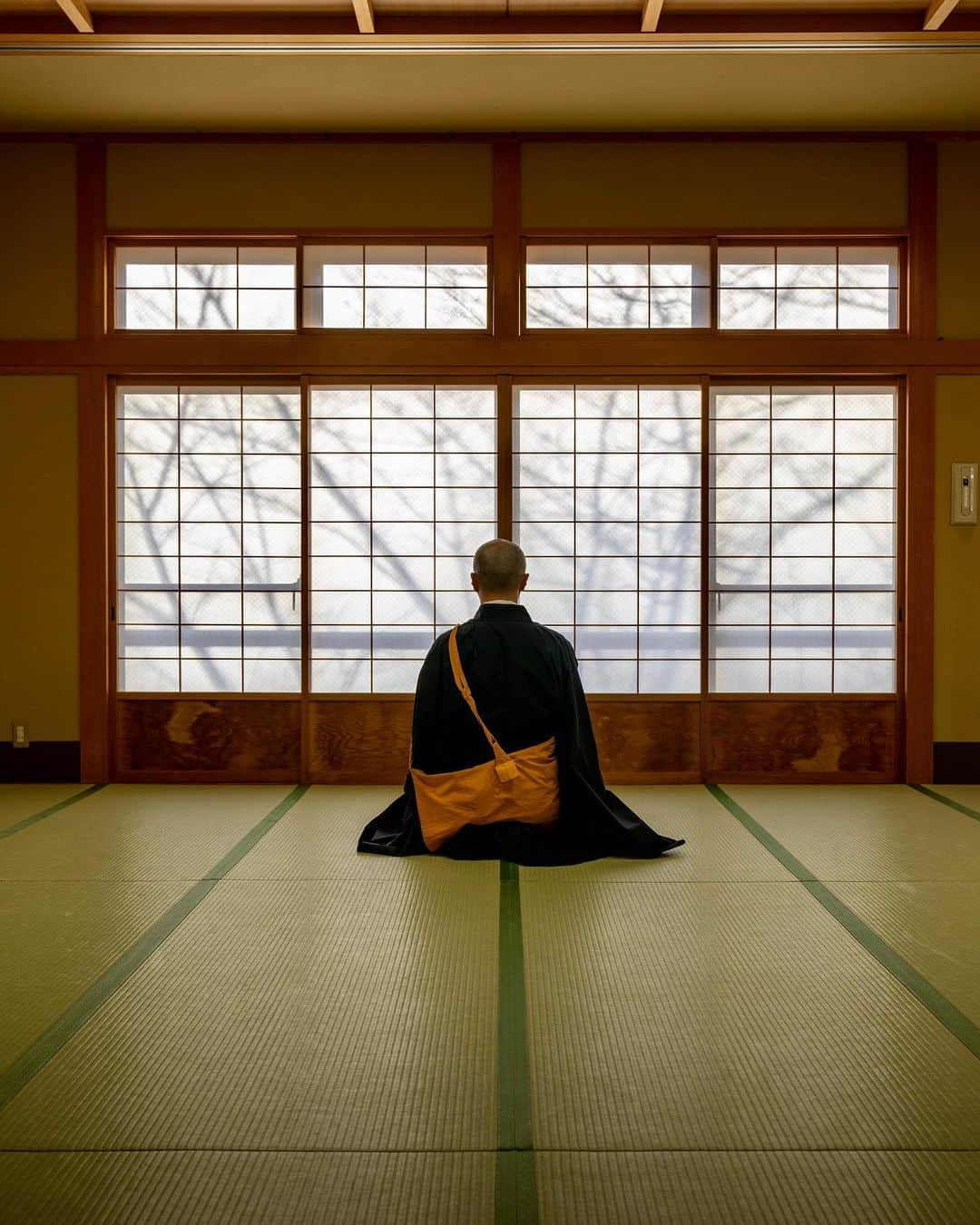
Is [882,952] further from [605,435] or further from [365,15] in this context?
[365,15]

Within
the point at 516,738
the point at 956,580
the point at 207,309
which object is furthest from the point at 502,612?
the point at 956,580

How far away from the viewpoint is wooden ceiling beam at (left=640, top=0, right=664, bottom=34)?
3.75 meters

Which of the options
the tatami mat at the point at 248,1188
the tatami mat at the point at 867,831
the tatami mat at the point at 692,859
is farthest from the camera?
the tatami mat at the point at 867,831

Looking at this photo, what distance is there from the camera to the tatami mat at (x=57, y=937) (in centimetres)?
221

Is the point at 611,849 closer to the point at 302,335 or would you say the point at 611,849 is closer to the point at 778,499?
the point at 778,499

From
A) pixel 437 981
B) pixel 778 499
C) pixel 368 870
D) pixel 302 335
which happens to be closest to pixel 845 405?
pixel 778 499

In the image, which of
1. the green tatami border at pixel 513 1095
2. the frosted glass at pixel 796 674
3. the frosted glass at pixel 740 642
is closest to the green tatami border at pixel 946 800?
the frosted glass at pixel 796 674

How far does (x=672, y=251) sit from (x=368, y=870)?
3.53m

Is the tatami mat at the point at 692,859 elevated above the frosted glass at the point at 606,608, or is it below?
below

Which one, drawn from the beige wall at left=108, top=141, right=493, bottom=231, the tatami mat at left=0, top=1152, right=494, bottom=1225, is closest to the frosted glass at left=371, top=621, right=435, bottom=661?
the beige wall at left=108, top=141, right=493, bottom=231

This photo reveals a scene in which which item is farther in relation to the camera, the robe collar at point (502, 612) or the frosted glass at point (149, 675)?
the frosted glass at point (149, 675)

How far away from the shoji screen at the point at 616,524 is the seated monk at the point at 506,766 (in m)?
1.47

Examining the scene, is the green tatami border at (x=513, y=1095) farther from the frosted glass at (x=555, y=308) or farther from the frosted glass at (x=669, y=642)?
the frosted glass at (x=555, y=308)

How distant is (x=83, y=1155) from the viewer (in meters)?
1.64
